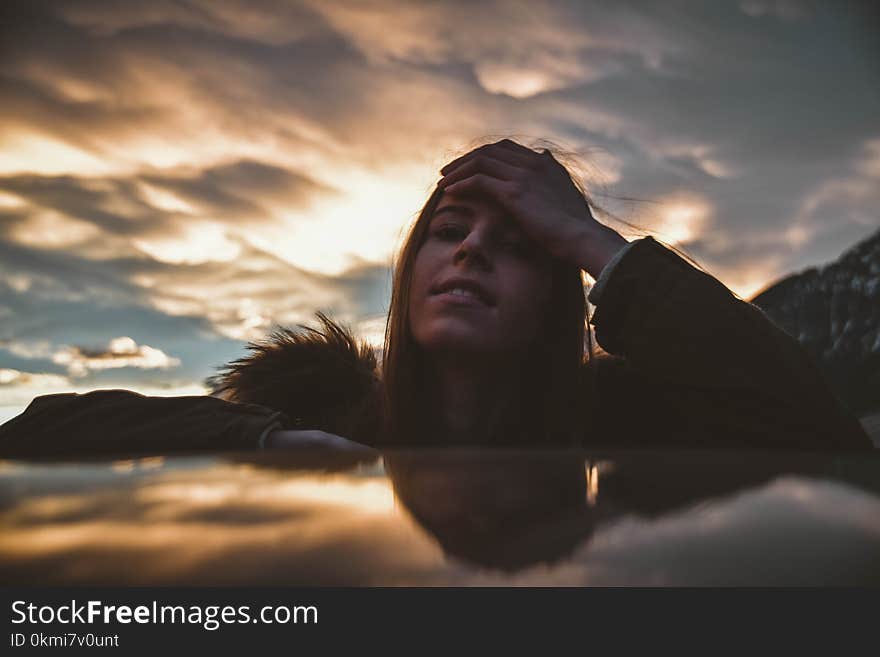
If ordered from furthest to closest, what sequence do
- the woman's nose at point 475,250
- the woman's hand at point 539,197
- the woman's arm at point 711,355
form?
the woman's nose at point 475,250 → the woman's hand at point 539,197 → the woman's arm at point 711,355

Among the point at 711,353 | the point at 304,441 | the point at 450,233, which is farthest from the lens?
the point at 450,233

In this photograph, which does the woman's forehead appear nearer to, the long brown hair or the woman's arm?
the long brown hair

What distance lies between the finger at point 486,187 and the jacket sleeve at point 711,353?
10.8 inches

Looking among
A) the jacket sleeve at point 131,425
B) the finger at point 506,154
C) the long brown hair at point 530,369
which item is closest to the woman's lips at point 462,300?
the long brown hair at point 530,369

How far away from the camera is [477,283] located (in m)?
0.95

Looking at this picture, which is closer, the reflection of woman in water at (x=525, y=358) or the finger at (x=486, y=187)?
the reflection of woman in water at (x=525, y=358)

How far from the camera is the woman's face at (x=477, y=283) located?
3.10ft

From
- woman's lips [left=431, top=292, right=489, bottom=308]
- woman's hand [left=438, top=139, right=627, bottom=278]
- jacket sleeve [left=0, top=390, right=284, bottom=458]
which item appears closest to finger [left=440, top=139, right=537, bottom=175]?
woman's hand [left=438, top=139, right=627, bottom=278]

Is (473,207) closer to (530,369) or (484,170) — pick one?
(484,170)

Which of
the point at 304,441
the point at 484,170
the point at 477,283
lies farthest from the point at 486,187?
the point at 304,441

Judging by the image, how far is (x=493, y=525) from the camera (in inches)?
6.3

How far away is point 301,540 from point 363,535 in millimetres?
16

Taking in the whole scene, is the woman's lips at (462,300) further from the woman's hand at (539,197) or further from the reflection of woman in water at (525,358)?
the woman's hand at (539,197)

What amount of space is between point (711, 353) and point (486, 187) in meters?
0.46
